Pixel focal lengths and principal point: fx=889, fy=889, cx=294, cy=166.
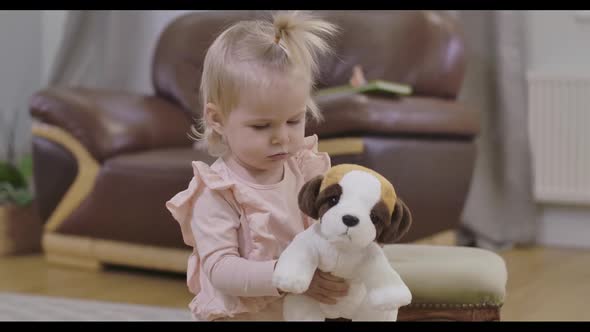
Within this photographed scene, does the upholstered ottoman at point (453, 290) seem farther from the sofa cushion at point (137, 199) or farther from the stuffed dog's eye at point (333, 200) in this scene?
the sofa cushion at point (137, 199)

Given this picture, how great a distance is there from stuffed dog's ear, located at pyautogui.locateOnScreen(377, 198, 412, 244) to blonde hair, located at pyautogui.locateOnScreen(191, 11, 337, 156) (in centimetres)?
21

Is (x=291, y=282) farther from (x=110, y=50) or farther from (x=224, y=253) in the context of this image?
(x=110, y=50)

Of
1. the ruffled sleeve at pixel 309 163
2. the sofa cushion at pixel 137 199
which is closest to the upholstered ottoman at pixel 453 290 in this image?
the ruffled sleeve at pixel 309 163

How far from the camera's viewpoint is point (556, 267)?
3084 mm

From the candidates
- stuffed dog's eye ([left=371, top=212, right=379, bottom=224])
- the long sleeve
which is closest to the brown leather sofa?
the long sleeve

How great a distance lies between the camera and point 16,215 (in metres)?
3.46

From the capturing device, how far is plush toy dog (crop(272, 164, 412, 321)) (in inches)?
39.8

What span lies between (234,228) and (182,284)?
5.76ft

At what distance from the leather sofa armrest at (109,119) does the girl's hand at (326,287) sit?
2015mm

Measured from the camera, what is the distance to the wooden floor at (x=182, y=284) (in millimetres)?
2473

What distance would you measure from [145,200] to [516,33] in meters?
1.58

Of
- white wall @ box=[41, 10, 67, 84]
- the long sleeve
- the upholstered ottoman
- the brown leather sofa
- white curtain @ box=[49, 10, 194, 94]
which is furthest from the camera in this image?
white wall @ box=[41, 10, 67, 84]

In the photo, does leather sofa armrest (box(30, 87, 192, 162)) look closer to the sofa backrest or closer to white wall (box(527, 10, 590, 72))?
the sofa backrest

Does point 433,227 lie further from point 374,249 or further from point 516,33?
point 374,249
